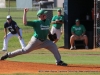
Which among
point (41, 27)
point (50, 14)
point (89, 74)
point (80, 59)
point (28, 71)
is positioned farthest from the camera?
point (50, 14)

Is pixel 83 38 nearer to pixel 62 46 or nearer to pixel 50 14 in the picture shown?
pixel 62 46

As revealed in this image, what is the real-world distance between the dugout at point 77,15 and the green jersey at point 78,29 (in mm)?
573

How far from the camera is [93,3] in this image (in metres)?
21.5

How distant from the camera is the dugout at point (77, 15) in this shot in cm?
2069

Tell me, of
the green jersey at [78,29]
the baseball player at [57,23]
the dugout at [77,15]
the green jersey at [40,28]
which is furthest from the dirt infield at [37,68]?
the dugout at [77,15]

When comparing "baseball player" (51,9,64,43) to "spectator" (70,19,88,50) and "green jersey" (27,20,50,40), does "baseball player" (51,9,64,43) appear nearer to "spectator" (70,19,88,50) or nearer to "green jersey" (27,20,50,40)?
"spectator" (70,19,88,50)

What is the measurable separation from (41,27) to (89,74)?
2.35 m

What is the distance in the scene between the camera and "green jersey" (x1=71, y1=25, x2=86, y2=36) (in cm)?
2019

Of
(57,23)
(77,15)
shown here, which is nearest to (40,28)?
(57,23)

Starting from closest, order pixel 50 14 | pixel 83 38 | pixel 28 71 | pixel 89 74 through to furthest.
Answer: pixel 89 74 < pixel 28 71 < pixel 83 38 < pixel 50 14

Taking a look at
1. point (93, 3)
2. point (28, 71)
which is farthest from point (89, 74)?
point (93, 3)

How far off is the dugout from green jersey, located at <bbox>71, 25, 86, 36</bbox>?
22.6 inches

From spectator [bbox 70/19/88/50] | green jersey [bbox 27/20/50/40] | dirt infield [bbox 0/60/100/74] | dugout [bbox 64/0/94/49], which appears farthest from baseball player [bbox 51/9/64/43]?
green jersey [bbox 27/20/50/40]

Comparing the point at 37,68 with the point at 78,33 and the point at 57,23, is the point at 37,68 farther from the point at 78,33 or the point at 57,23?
the point at 57,23
